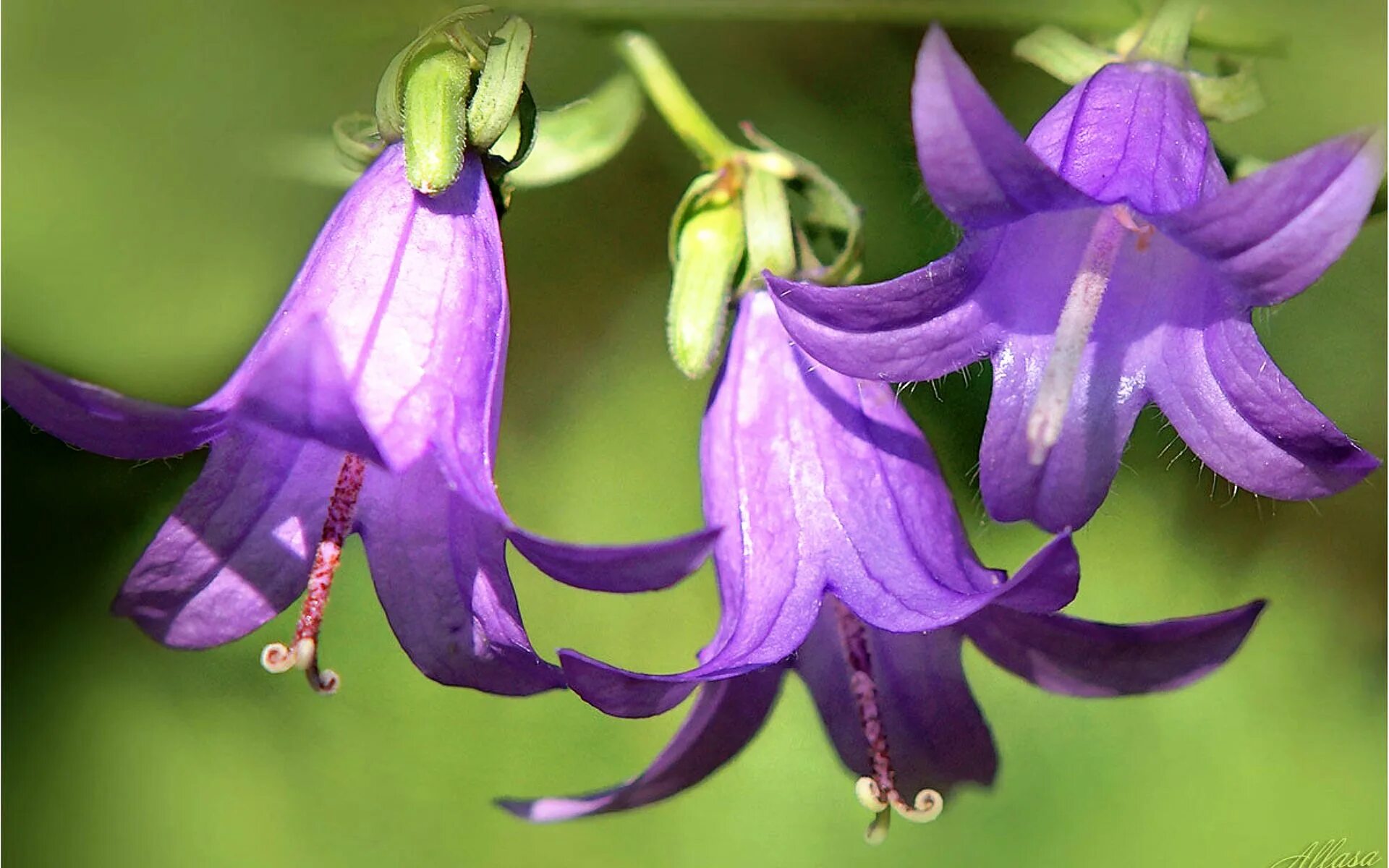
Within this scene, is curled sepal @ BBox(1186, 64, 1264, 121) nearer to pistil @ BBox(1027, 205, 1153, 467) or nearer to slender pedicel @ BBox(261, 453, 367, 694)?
pistil @ BBox(1027, 205, 1153, 467)

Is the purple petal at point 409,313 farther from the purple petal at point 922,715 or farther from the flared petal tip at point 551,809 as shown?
the purple petal at point 922,715

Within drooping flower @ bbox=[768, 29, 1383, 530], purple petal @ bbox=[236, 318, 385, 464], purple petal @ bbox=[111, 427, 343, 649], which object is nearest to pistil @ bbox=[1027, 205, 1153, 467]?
drooping flower @ bbox=[768, 29, 1383, 530]

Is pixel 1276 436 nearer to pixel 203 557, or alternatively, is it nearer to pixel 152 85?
pixel 203 557

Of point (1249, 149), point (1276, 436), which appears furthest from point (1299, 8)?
point (1276, 436)

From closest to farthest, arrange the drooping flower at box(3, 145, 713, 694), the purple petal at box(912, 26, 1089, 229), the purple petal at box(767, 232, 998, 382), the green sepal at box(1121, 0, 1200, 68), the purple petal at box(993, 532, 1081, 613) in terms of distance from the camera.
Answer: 1. the purple petal at box(912, 26, 1089, 229)
2. the purple petal at box(993, 532, 1081, 613)
3. the purple petal at box(767, 232, 998, 382)
4. the drooping flower at box(3, 145, 713, 694)
5. the green sepal at box(1121, 0, 1200, 68)

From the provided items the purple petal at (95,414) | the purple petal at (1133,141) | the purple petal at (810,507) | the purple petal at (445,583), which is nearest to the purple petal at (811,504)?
the purple petal at (810,507)
